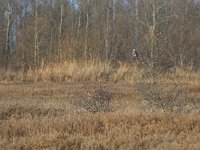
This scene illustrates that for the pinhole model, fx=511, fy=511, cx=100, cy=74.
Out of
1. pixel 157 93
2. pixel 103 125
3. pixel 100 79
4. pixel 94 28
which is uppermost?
pixel 94 28

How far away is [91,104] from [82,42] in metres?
21.1

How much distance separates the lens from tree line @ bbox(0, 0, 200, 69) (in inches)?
1452

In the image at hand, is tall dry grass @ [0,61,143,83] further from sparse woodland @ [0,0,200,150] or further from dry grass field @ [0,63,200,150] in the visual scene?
dry grass field @ [0,63,200,150]

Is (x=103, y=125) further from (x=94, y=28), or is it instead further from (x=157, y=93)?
(x=94, y=28)

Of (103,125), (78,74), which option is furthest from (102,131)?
(78,74)

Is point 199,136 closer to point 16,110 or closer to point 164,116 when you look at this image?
point 164,116

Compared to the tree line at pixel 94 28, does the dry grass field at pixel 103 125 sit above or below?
below

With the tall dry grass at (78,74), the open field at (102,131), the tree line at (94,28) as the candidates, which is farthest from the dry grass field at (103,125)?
the tree line at (94,28)

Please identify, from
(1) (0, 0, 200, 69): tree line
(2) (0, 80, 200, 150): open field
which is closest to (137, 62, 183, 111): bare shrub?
(2) (0, 80, 200, 150): open field

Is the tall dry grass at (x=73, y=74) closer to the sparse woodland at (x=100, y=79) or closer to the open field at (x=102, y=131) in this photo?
the sparse woodland at (x=100, y=79)

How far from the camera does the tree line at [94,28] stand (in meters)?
36.9

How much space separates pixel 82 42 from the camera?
105 feet

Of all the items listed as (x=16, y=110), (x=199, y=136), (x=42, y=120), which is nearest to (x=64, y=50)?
(x=16, y=110)

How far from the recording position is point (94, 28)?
129 feet
